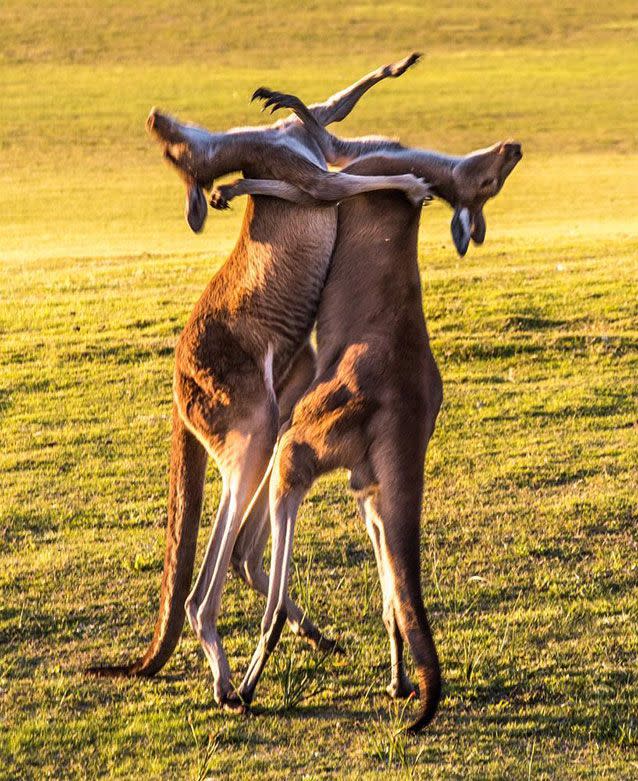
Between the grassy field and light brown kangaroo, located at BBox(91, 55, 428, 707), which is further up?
light brown kangaroo, located at BBox(91, 55, 428, 707)

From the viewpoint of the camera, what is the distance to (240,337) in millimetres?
5648

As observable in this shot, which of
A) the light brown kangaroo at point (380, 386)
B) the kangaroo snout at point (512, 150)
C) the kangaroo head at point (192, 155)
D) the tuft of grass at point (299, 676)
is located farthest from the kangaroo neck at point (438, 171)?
the tuft of grass at point (299, 676)

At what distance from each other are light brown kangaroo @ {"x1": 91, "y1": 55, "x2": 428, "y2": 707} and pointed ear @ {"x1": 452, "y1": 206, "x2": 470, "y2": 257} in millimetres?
196

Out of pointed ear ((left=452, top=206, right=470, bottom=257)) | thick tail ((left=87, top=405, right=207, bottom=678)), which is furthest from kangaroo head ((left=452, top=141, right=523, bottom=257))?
thick tail ((left=87, top=405, right=207, bottom=678))

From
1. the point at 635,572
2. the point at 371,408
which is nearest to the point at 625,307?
the point at 635,572

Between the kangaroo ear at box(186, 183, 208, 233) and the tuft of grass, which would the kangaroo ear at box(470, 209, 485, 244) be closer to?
the kangaroo ear at box(186, 183, 208, 233)

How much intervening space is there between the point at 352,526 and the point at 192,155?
3.10 meters

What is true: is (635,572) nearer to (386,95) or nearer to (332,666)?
(332,666)

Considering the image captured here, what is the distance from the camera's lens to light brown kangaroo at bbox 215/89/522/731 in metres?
5.24

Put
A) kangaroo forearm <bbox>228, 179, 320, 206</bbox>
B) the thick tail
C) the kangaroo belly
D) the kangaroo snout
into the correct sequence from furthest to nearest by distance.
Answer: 1. the thick tail
2. the kangaroo belly
3. kangaroo forearm <bbox>228, 179, 320, 206</bbox>
4. the kangaroo snout

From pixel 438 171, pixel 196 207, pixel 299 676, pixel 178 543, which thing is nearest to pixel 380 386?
pixel 438 171

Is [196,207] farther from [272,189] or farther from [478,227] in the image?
[478,227]

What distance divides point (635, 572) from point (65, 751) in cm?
314

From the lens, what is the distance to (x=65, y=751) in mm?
5371
